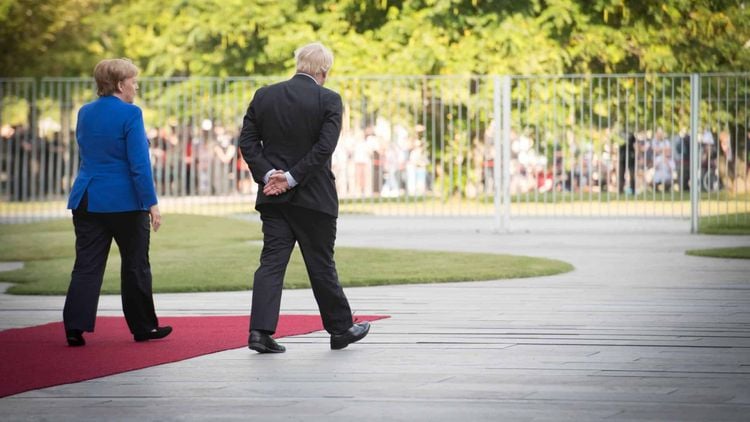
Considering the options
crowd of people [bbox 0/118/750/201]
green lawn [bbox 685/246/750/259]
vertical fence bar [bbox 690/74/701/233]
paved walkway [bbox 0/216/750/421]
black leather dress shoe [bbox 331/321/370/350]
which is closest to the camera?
paved walkway [bbox 0/216/750/421]

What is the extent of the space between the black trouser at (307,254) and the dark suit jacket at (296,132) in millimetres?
91

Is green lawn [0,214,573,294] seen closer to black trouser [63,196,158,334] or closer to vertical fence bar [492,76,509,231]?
vertical fence bar [492,76,509,231]

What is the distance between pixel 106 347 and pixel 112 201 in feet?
2.86

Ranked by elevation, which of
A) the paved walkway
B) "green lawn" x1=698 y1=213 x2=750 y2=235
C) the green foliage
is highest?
the green foliage

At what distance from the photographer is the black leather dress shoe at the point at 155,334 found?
9.25 metres

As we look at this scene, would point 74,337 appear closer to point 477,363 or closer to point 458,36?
point 477,363

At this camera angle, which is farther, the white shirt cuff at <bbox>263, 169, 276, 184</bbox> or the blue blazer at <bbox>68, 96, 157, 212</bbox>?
the blue blazer at <bbox>68, 96, 157, 212</bbox>

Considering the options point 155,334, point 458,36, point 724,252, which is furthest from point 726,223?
point 155,334

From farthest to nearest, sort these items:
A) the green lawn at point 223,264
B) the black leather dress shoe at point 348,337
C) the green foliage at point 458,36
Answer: the green foliage at point 458,36
the green lawn at point 223,264
the black leather dress shoe at point 348,337

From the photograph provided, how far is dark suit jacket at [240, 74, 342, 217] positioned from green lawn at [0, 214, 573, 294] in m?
4.94

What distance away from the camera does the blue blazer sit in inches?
357

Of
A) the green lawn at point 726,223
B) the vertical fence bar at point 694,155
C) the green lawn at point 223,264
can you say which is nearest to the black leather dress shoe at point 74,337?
the green lawn at point 223,264

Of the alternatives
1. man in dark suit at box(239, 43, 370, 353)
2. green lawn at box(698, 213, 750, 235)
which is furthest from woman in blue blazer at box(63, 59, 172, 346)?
green lawn at box(698, 213, 750, 235)

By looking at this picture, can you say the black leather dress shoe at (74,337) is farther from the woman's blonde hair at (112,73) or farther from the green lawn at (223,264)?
the green lawn at (223,264)
